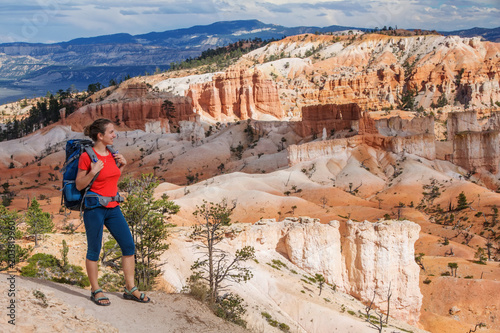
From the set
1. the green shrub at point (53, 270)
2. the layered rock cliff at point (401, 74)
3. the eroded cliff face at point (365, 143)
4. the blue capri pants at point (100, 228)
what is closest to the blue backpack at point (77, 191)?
the blue capri pants at point (100, 228)

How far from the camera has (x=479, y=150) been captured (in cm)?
6062

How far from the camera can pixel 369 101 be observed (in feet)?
362

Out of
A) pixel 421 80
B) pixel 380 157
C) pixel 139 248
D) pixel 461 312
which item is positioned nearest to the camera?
pixel 139 248

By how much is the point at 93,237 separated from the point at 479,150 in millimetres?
59713

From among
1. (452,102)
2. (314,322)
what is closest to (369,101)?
(452,102)

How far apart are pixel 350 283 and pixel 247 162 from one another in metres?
41.0

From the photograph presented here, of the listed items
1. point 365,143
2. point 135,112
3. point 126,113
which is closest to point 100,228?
point 365,143

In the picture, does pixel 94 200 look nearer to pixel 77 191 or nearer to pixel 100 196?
pixel 100 196

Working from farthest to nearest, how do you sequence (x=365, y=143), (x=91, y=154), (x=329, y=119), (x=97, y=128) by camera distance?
(x=329, y=119), (x=365, y=143), (x=97, y=128), (x=91, y=154)

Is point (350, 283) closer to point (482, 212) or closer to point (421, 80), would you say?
point (482, 212)

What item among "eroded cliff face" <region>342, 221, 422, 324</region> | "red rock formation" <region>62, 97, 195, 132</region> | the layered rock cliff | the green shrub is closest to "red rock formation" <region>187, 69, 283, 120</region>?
the layered rock cliff

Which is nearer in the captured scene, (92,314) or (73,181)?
(92,314)

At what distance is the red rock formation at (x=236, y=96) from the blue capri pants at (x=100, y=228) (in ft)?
320

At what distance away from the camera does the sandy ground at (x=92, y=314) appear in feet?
24.2
